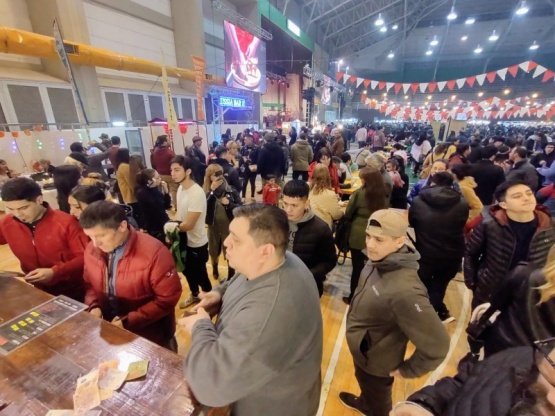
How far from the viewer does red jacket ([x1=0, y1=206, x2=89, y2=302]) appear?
6.31 feet

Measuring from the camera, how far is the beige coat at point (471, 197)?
2885 mm

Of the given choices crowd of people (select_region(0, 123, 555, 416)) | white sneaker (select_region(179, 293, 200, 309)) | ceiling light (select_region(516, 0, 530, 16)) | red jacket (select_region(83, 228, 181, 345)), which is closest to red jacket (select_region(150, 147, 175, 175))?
crowd of people (select_region(0, 123, 555, 416))

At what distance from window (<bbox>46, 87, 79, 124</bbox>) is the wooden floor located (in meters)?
4.92

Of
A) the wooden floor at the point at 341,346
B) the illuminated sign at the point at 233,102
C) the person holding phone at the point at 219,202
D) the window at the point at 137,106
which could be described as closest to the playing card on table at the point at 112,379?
the wooden floor at the point at 341,346

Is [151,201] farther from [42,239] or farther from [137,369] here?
[137,369]

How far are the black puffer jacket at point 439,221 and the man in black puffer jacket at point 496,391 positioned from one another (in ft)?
4.96

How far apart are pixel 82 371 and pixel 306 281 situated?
39.3 inches

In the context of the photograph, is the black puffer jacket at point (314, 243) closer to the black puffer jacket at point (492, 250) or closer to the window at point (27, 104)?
the black puffer jacket at point (492, 250)

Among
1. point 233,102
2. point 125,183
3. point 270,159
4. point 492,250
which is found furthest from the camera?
point 233,102

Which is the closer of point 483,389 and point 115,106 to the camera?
point 483,389

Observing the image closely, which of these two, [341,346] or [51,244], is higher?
[51,244]

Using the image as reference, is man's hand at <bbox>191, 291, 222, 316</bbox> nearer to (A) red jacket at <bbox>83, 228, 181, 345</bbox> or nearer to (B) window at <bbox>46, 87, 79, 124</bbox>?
(A) red jacket at <bbox>83, 228, 181, 345</bbox>

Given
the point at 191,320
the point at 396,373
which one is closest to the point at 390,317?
the point at 396,373

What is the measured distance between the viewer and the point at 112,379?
3.57 feet
